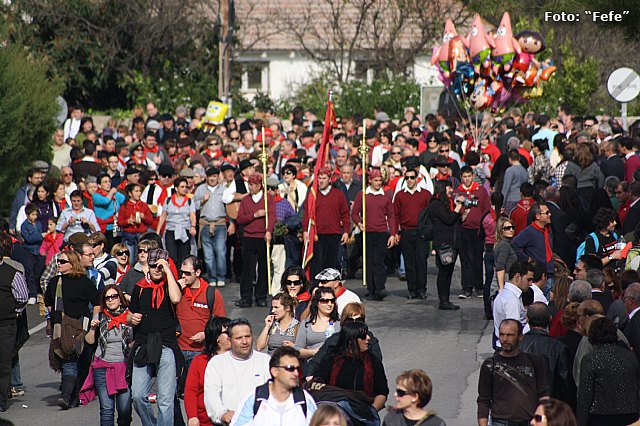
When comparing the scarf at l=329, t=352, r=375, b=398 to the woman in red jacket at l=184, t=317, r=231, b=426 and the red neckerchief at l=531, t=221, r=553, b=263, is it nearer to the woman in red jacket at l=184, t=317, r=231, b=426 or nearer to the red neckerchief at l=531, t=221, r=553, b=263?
the woman in red jacket at l=184, t=317, r=231, b=426

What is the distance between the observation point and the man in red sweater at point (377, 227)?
55.2 ft

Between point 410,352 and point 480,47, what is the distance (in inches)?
422

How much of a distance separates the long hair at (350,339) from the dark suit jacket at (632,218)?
22.6 feet

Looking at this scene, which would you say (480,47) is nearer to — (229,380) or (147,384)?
(147,384)

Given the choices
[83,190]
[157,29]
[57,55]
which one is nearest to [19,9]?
[57,55]

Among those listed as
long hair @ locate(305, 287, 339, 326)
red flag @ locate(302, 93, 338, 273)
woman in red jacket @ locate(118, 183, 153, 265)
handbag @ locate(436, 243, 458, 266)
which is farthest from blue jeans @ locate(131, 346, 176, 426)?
woman in red jacket @ locate(118, 183, 153, 265)

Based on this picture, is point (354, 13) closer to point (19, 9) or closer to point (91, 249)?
point (19, 9)

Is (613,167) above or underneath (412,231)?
above

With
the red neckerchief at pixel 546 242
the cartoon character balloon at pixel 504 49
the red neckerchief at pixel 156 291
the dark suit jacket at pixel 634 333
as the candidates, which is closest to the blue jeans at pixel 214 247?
the red neckerchief at pixel 546 242

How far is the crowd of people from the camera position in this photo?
28.2 feet

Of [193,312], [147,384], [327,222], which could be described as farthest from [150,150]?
[147,384]

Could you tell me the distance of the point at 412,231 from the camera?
666 inches

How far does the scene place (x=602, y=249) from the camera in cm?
1348

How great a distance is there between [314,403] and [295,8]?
125 feet
